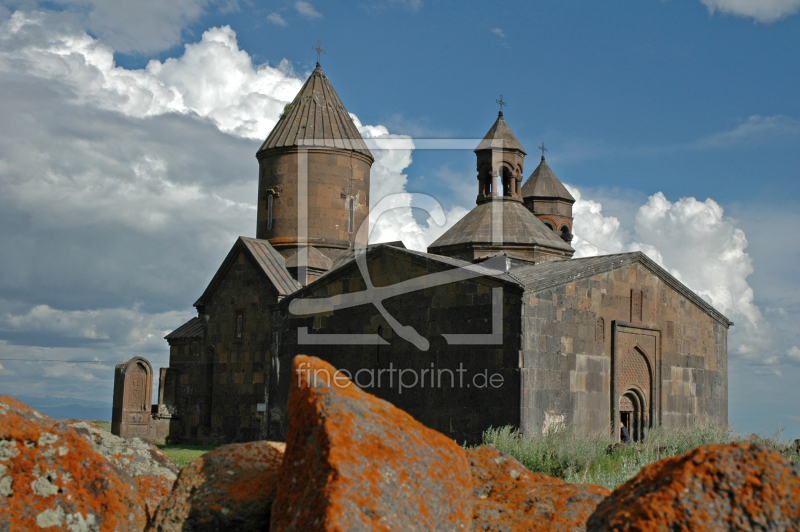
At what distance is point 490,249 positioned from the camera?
1755cm

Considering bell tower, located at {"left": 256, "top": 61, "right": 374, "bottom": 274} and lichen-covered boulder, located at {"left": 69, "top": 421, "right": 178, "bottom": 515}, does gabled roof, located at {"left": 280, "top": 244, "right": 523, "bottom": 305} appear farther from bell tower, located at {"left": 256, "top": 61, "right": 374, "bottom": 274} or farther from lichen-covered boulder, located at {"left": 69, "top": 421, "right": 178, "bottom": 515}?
lichen-covered boulder, located at {"left": 69, "top": 421, "right": 178, "bottom": 515}

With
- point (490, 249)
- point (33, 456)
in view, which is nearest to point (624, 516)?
point (33, 456)

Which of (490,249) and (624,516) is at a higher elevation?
(490,249)

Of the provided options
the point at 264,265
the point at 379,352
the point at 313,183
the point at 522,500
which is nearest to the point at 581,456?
the point at 522,500

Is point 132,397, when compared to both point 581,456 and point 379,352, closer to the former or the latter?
point 379,352

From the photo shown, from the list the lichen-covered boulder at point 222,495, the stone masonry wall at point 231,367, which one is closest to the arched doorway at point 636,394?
the stone masonry wall at point 231,367

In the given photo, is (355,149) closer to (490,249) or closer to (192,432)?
(490,249)

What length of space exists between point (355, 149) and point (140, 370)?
25.0ft


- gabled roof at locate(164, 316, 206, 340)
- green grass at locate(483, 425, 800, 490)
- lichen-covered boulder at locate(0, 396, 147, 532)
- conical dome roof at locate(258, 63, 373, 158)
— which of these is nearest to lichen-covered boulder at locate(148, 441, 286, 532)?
lichen-covered boulder at locate(0, 396, 147, 532)

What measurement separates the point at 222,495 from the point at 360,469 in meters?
0.83

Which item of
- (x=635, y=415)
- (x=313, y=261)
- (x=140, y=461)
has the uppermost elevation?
(x=313, y=261)

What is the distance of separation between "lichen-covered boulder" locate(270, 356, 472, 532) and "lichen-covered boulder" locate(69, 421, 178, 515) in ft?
3.92

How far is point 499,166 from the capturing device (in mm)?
19391

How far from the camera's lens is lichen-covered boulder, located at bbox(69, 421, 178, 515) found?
11.9 ft
